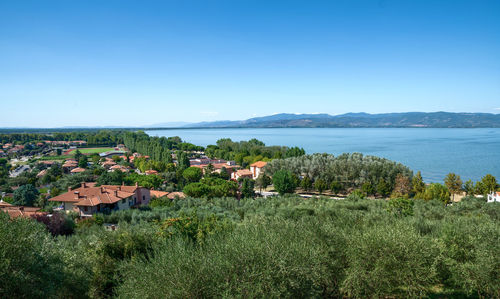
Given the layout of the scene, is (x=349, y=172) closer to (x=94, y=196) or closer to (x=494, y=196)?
(x=494, y=196)

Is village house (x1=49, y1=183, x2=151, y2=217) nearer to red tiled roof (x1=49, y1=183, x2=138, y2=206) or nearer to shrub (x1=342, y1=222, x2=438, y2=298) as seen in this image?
red tiled roof (x1=49, y1=183, x2=138, y2=206)

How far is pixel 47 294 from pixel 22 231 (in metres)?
1.99

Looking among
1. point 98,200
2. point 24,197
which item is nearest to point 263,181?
point 98,200

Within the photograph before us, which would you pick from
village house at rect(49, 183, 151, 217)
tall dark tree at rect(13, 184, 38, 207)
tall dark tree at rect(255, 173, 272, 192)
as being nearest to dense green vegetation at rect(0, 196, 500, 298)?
village house at rect(49, 183, 151, 217)

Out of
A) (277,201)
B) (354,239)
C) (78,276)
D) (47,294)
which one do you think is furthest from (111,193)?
(354,239)

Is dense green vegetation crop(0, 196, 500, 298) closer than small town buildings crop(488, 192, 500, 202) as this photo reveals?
Yes

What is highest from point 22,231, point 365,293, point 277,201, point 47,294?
point 22,231

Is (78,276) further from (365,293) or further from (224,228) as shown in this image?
(365,293)

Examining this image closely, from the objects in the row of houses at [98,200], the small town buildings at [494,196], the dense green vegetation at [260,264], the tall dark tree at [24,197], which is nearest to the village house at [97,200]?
the row of houses at [98,200]

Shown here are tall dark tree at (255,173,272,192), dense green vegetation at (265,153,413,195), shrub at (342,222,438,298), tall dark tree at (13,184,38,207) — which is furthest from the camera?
tall dark tree at (255,173,272,192)

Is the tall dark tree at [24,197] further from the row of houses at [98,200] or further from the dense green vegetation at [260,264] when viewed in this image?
the dense green vegetation at [260,264]

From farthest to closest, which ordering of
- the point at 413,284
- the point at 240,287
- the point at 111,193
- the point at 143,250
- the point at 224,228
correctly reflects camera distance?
the point at 111,193, the point at 224,228, the point at 143,250, the point at 413,284, the point at 240,287

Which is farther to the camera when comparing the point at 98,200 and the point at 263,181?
the point at 263,181

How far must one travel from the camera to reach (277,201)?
29.5m
